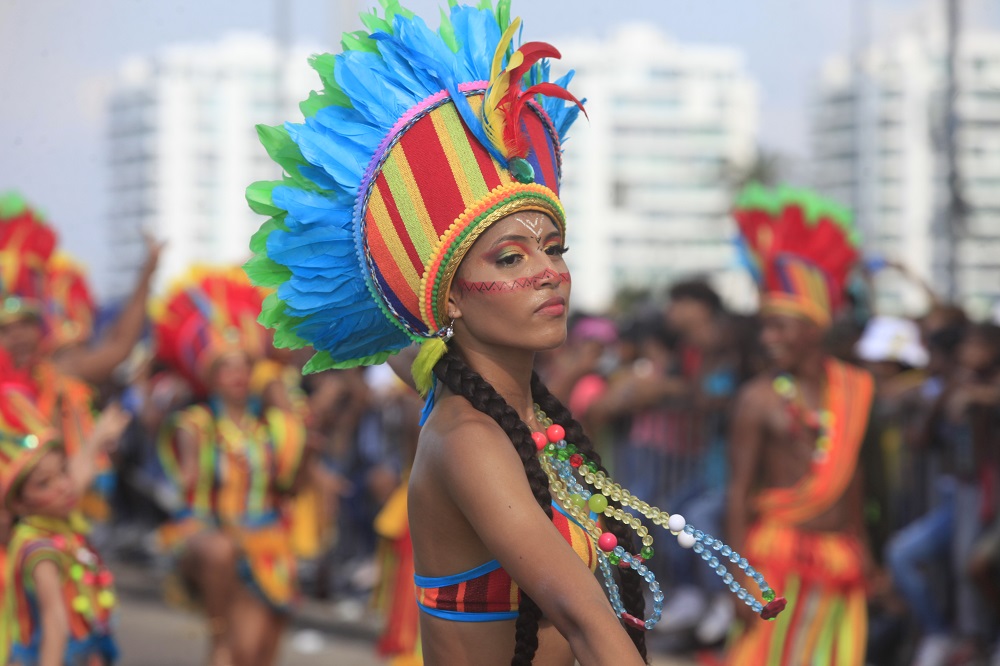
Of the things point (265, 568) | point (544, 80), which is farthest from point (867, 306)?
point (544, 80)

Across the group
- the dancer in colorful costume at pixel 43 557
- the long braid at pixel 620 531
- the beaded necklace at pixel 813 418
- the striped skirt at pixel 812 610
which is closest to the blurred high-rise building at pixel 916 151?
the beaded necklace at pixel 813 418

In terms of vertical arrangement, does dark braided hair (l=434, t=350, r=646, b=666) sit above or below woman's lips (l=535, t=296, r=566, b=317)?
below

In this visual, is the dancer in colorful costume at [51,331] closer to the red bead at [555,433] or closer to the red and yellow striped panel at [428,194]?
the red and yellow striped panel at [428,194]

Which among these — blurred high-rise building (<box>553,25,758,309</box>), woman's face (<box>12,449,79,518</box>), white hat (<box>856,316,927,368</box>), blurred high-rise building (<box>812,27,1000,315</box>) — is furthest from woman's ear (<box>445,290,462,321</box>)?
blurred high-rise building (<box>553,25,758,309</box>)

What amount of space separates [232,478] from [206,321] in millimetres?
1010

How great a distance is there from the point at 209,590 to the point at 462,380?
5256mm

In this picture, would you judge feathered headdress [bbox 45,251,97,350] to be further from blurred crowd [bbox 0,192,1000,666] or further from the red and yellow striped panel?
the red and yellow striped panel

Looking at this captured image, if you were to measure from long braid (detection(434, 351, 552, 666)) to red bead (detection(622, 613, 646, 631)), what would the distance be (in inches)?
8.6

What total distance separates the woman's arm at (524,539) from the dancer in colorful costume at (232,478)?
5.19 m

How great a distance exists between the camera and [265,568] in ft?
26.2

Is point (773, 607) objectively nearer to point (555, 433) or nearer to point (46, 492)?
point (555, 433)

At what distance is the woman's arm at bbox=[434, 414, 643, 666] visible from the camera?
104 inches

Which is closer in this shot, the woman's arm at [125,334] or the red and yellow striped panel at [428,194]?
the red and yellow striped panel at [428,194]

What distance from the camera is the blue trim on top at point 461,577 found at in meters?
3.03
